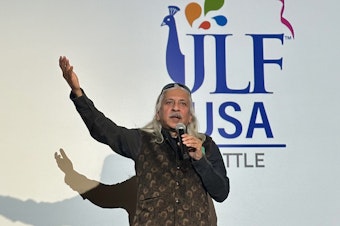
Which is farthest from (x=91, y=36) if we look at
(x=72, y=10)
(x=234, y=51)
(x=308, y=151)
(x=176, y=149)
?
(x=308, y=151)

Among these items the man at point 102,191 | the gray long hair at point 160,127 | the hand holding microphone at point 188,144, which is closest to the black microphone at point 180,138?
the hand holding microphone at point 188,144

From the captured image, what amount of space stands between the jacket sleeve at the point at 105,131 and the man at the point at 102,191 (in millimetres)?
517

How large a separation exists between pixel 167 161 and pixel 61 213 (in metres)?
0.75

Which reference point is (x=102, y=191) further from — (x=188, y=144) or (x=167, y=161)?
(x=188, y=144)

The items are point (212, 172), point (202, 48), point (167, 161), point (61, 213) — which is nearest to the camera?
point (212, 172)

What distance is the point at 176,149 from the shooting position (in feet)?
6.88

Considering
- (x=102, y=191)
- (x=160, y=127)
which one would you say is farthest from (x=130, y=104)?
(x=160, y=127)

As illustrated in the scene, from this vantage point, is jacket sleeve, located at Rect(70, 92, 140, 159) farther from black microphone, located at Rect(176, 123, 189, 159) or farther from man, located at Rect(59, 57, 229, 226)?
black microphone, located at Rect(176, 123, 189, 159)

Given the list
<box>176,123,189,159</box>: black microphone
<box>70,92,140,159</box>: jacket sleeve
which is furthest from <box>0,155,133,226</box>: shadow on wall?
<box>176,123,189,159</box>: black microphone

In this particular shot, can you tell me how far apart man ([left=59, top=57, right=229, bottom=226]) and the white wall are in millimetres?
519

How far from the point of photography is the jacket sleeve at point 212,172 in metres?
1.95

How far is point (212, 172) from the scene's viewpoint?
6.49 feet

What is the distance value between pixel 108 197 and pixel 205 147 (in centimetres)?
67

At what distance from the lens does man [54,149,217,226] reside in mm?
2605
